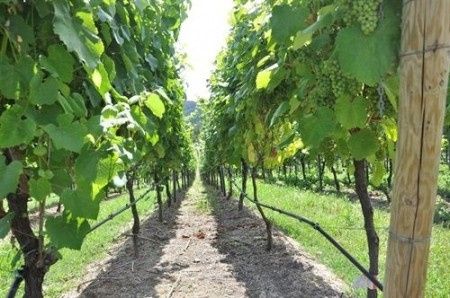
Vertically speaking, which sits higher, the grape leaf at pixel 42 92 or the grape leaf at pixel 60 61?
the grape leaf at pixel 60 61

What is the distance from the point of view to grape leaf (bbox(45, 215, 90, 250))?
1780 millimetres

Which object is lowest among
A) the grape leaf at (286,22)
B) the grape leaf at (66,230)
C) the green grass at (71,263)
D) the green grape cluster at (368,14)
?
the green grass at (71,263)

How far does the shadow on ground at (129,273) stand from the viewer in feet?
19.3

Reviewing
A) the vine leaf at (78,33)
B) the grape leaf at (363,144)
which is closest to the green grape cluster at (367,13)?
the grape leaf at (363,144)

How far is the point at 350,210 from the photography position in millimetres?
12711

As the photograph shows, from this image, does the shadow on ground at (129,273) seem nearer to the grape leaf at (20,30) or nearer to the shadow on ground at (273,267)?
the shadow on ground at (273,267)

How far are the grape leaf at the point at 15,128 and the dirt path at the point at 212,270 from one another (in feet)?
14.0

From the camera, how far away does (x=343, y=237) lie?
29.2ft

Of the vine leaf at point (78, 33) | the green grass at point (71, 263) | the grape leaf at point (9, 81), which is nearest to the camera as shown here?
the vine leaf at point (78, 33)

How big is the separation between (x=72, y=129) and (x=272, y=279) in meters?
4.86

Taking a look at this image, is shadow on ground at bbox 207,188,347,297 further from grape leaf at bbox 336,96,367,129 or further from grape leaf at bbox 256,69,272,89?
grape leaf at bbox 336,96,367,129

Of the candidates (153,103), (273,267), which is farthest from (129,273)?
(153,103)

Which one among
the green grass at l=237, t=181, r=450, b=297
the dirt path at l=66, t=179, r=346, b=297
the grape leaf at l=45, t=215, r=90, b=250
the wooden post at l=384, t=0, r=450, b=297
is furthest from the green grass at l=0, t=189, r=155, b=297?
the wooden post at l=384, t=0, r=450, b=297

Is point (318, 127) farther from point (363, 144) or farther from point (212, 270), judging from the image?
point (212, 270)
